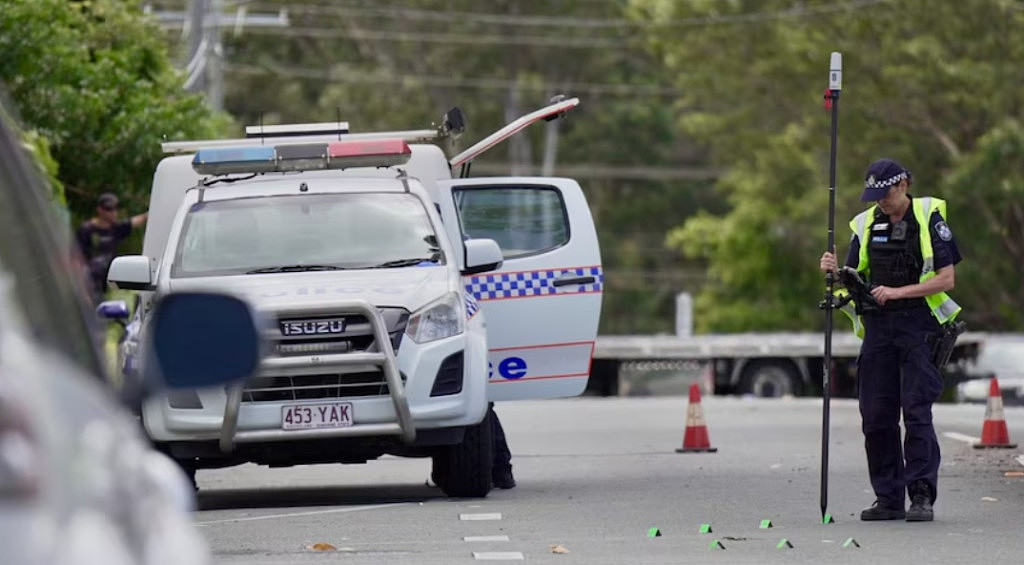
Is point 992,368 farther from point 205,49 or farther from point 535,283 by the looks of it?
point 535,283

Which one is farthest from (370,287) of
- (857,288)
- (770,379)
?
(770,379)

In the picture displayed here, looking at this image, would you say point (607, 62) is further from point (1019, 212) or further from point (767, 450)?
point (767, 450)

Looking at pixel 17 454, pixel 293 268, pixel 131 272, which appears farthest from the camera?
pixel 293 268

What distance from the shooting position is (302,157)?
1304 centimetres

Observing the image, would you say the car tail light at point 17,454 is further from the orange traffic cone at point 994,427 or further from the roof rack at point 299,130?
the orange traffic cone at point 994,427

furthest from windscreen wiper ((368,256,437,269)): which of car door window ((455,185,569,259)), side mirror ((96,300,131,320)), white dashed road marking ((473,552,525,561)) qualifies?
side mirror ((96,300,131,320))

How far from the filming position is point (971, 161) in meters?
41.9

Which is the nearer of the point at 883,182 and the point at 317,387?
the point at 883,182

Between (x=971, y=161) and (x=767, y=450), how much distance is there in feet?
85.3

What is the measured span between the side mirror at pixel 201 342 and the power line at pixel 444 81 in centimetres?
5340

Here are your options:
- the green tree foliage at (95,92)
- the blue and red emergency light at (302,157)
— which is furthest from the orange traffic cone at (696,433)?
the green tree foliage at (95,92)

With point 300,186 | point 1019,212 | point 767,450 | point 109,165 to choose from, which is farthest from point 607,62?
point 300,186

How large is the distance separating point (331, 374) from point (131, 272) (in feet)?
4.27

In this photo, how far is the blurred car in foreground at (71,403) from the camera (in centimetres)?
257
